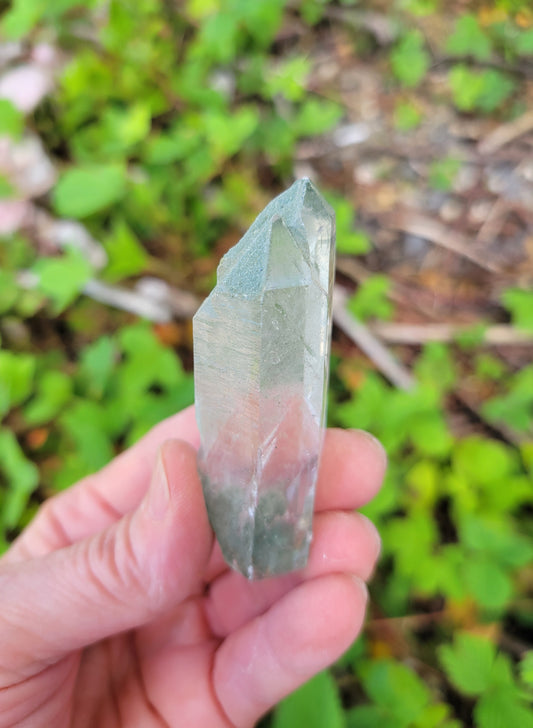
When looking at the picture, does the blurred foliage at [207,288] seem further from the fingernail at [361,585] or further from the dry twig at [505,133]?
the fingernail at [361,585]

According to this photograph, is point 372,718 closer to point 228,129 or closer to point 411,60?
point 228,129

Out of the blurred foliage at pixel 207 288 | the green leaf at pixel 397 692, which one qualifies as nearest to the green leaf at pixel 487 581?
the blurred foliage at pixel 207 288

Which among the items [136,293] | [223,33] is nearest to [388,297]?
[136,293]

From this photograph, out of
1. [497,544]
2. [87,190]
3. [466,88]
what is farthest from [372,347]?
[466,88]

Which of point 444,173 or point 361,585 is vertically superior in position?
point 444,173

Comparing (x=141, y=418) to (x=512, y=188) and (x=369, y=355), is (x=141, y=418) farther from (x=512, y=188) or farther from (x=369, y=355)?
(x=512, y=188)

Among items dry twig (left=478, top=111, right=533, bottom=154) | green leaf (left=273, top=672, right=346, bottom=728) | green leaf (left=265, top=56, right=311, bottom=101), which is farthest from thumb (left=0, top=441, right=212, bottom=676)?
dry twig (left=478, top=111, right=533, bottom=154)

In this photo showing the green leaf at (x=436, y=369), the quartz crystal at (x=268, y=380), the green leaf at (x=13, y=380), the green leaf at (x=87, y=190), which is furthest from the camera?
the green leaf at (x=436, y=369)
